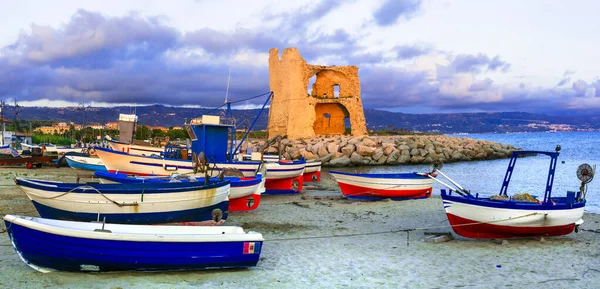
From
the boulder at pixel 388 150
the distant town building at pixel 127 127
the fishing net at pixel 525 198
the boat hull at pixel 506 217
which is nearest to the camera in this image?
the boat hull at pixel 506 217

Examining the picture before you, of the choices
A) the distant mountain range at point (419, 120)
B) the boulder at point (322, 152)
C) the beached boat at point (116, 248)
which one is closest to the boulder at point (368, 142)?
the boulder at point (322, 152)

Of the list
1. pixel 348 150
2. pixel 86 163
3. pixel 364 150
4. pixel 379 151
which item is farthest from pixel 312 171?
pixel 379 151

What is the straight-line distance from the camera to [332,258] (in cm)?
850

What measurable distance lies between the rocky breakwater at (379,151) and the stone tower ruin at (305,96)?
1.90 meters

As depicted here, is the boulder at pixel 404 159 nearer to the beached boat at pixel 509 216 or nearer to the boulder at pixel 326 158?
the boulder at pixel 326 158

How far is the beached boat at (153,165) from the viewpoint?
16.6 m

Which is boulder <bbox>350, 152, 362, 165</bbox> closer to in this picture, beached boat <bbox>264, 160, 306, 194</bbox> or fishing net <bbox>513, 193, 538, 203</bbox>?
beached boat <bbox>264, 160, 306, 194</bbox>

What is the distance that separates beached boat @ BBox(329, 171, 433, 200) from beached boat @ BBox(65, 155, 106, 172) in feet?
48.4

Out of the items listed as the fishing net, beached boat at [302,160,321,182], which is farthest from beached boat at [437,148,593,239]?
beached boat at [302,160,321,182]

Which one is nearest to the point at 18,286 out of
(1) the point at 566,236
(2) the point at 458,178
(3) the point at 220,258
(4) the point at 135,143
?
(3) the point at 220,258

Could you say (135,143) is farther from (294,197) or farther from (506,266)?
(506,266)

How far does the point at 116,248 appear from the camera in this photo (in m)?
6.59

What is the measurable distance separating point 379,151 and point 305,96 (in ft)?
25.1

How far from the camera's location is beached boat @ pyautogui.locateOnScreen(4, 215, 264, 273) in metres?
6.52
